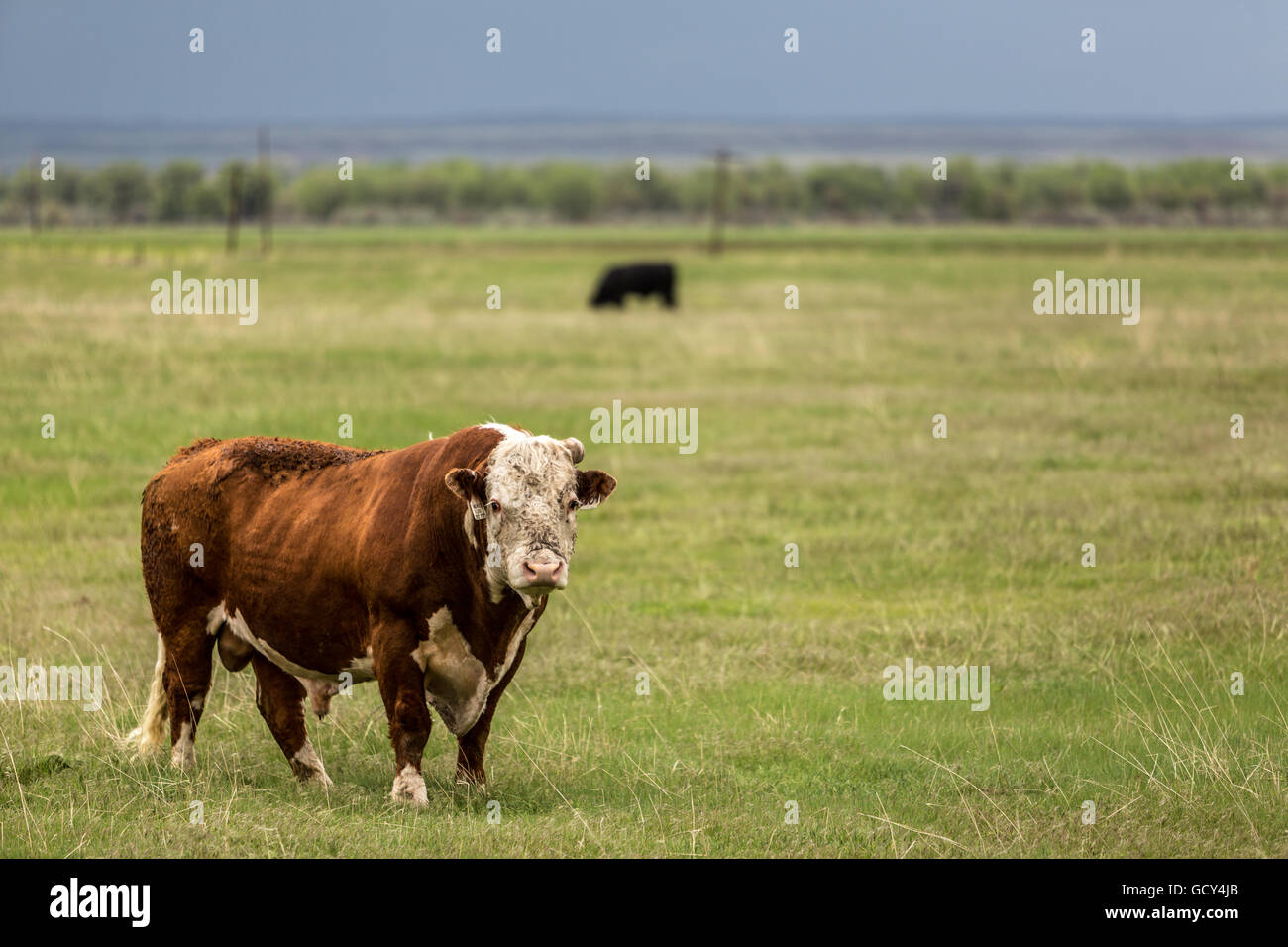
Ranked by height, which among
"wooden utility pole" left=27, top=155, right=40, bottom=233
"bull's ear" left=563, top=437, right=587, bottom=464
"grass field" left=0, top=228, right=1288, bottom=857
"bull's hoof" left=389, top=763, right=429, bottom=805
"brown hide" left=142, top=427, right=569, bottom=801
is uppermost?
"wooden utility pole" left=27, top=155, right=40, bottom=233

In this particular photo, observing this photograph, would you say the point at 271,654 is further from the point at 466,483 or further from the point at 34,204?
the point at 34,204

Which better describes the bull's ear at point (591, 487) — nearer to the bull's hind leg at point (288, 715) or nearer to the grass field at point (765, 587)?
the grass field at point (765, 587)

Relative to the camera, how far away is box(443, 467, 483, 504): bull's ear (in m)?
7.24

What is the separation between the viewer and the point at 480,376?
2580 centimetres

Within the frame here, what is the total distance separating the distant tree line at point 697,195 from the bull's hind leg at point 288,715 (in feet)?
309

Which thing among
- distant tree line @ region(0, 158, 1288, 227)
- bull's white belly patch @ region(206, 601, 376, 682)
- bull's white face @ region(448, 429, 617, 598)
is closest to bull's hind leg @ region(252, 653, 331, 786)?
bull's white belly patch @ region(206, 601, 376, 682)

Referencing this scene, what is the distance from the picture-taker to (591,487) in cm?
745

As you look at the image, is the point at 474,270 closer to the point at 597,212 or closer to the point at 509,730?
the point at 509,730

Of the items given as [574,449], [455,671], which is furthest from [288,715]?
[574,449]

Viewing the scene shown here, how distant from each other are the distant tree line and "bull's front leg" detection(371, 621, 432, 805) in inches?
3738

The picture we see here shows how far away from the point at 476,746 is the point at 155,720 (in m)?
1.85

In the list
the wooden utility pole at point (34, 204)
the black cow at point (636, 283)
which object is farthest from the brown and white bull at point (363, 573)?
the wooden utility pole at point (34, 204)

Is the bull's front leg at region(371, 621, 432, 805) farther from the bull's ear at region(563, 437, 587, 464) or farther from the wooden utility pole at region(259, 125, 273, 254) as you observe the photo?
the wooden utility pole at region(259, 125, 273, 254)
